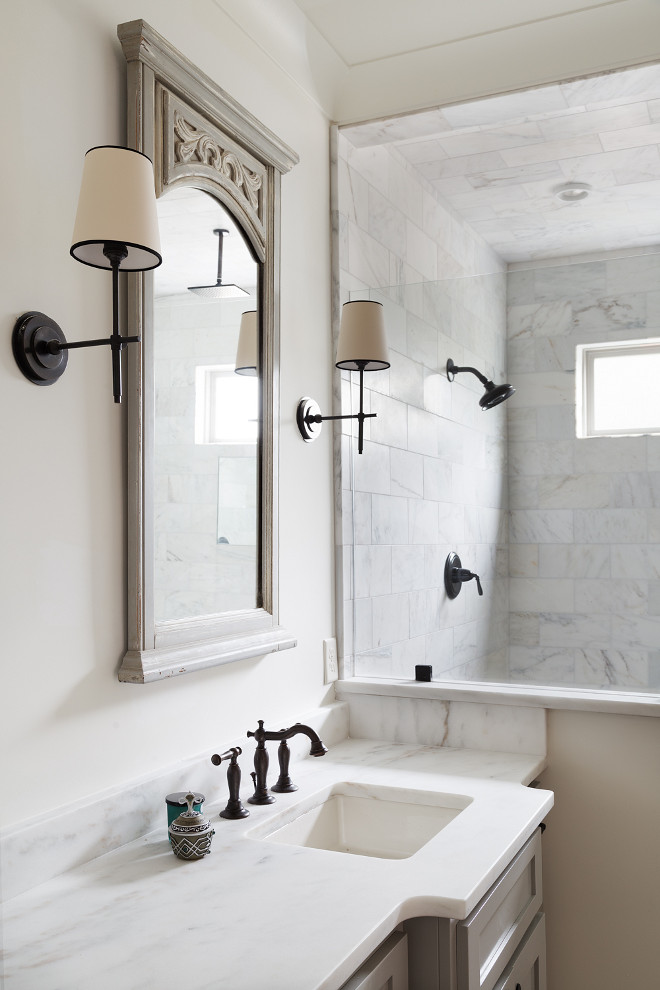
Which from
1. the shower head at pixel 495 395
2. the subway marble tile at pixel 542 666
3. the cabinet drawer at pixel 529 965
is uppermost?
the shower head at pixel 495 395

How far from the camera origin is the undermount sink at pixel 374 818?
1.73m

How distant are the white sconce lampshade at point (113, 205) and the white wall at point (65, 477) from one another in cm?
10

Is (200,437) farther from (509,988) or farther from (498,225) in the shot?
(498,225)

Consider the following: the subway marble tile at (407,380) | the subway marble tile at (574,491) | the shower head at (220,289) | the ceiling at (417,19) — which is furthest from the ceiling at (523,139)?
the subway marble tile at (574,491)

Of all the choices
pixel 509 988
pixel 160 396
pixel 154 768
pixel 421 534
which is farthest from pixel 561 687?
pixel 160 396

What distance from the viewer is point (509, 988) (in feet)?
4.97

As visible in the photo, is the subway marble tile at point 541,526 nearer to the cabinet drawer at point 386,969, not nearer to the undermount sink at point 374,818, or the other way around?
the undermount sink at point 374,818

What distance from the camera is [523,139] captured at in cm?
276

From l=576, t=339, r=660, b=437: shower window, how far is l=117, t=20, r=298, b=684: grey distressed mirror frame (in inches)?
34.3

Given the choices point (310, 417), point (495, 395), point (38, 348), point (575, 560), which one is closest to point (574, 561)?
point (575, 560)

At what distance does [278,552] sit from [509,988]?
969mm

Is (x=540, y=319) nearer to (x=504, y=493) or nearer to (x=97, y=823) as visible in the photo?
(x=504, y=493)

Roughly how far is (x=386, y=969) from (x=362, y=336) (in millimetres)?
1387

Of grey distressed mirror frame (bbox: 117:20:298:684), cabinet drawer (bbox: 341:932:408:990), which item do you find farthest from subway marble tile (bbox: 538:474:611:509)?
cabinet drawer (bbox: 341:932:408:990)
